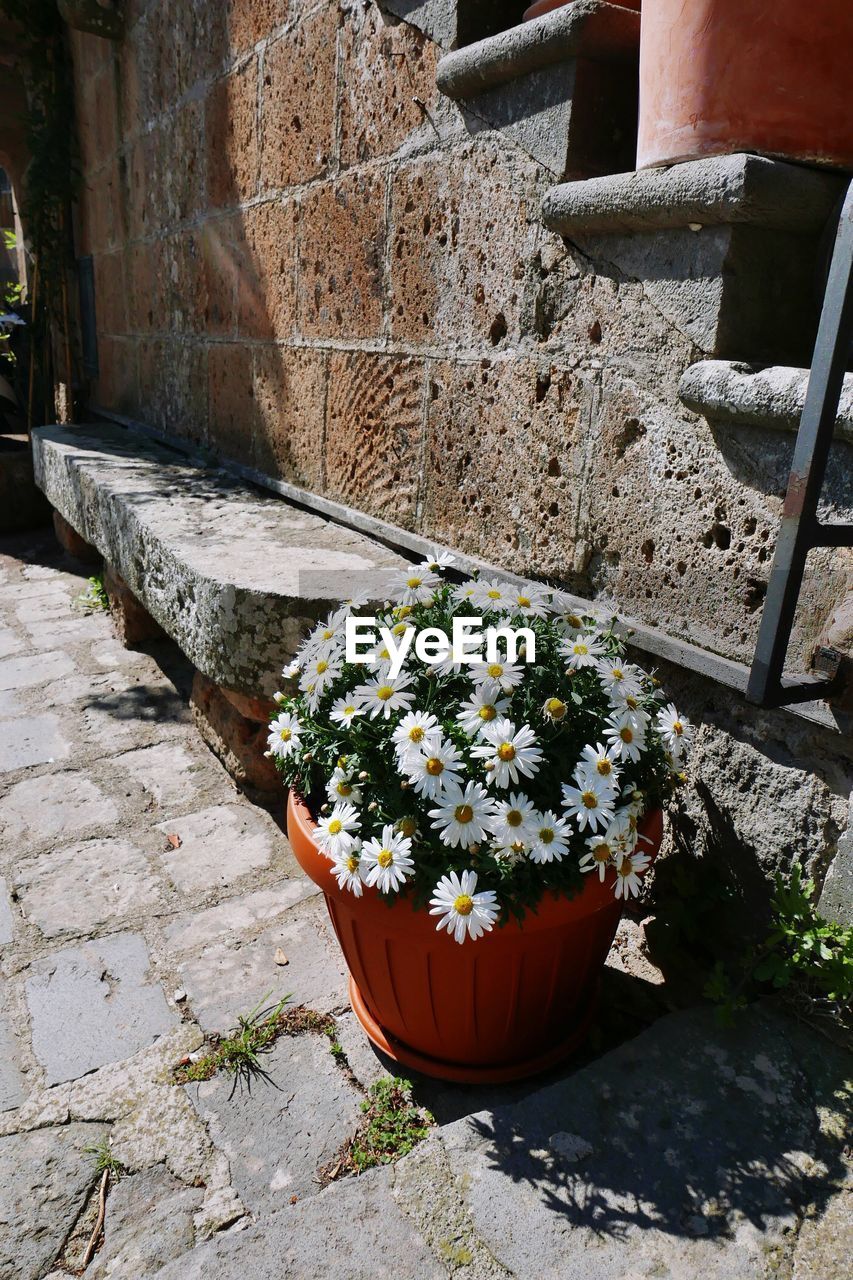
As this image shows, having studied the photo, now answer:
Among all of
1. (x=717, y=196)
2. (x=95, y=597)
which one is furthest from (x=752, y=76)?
(x=95, y=597)

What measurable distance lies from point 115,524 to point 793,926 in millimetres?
2663

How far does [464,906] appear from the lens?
1.38 m

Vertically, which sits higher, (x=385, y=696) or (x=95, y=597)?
(x=385, y=696)

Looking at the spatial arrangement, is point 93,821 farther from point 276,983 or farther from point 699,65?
point 699,65

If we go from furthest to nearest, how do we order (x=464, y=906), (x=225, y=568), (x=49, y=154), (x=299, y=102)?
(x=49, y=154), (x=299, y=102), (x=225, y=568), (x=464, y=906)

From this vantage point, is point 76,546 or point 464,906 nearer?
point 464,906

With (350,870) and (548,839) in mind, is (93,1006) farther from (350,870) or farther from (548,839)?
(548,839)

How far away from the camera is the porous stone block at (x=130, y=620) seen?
3.85m

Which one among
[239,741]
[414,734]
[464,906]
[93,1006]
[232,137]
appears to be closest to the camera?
[464,906]

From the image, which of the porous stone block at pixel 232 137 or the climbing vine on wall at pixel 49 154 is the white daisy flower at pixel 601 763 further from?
the climbing vine on wall at pixel 49 154

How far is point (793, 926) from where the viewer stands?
60.9 inches

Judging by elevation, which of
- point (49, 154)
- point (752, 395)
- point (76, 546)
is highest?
point (49, 154)

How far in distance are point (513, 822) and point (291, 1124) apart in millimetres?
743

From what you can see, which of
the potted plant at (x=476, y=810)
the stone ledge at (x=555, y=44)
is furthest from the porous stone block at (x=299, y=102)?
the potted plant at (x=476, y=810)
